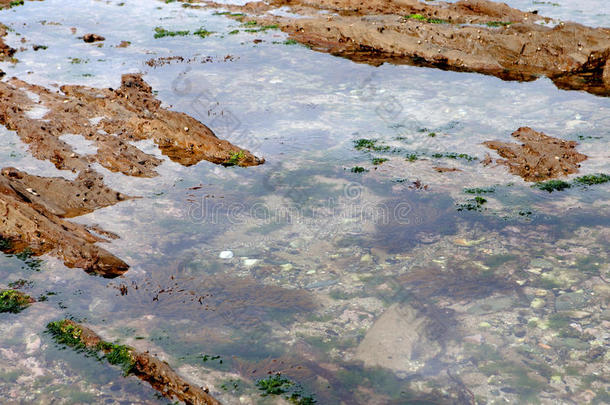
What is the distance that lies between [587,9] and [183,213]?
2704 cm

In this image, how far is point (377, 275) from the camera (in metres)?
9.81

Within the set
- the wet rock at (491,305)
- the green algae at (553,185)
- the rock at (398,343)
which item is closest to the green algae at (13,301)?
the rock at (398,343)

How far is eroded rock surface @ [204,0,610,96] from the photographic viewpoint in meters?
21.3

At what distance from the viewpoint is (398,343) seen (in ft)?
27.1

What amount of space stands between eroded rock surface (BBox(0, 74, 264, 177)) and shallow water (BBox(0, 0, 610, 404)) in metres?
0.48

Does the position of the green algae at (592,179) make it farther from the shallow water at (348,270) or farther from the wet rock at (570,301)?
the wet rock at (570,301)

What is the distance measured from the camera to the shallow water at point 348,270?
763 cm

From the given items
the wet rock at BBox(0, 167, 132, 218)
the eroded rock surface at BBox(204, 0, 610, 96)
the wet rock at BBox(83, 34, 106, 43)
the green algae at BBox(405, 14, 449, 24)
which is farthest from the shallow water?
the wet rock at BBox(83, 34, 106, 43)

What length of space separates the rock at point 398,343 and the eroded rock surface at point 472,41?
1439 centimetres

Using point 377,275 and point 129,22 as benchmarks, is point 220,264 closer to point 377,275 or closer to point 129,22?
point 377,275

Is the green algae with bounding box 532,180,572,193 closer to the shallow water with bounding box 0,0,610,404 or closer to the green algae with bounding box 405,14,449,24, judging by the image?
the shallow water with bounding box 0,0,610,404

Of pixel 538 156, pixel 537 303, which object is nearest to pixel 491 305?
pixel 537 303

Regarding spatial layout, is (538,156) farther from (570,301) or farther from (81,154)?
(81,154)

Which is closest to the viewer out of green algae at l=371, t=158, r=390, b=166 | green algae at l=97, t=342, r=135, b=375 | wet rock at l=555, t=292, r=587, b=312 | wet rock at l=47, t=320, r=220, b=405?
wet rock at l=47, t=320, r=220, b=405
